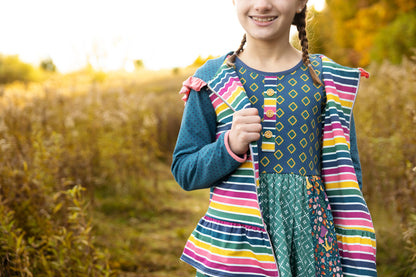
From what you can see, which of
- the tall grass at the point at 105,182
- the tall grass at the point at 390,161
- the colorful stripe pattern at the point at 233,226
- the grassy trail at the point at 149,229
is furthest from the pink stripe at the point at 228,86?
the grassy trail at the point at 149,229

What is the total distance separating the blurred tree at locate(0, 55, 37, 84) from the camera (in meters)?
23.3

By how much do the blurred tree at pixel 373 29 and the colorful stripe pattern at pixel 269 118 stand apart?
22.0 ft

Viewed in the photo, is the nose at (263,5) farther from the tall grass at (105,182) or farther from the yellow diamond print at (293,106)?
the tall grass at (105,182)

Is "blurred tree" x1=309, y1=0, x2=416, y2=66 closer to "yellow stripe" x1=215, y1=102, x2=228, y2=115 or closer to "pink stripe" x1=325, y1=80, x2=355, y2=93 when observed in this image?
"pink stripe" x1=325, y1=80, x2=355, y2=93

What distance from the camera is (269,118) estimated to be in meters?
1.37

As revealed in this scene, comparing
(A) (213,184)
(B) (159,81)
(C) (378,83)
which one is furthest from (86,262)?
(B) (159,81)

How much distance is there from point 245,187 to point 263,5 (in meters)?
0.56

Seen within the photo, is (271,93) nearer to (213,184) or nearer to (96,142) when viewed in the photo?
(213,184)

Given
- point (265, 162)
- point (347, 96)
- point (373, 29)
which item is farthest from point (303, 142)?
point (373, 29)

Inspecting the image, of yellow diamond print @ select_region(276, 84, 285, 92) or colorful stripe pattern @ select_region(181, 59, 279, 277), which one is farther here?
yellow diamond print @ select_region(276, 84, 285, 92)

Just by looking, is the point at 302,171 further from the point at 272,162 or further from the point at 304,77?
the point at 304,77

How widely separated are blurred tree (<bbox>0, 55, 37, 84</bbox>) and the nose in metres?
24.0

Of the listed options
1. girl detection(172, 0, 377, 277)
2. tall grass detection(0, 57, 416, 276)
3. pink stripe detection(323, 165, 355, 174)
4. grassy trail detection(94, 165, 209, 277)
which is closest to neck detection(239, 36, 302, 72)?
girl detection(172, 0, 377, 277)

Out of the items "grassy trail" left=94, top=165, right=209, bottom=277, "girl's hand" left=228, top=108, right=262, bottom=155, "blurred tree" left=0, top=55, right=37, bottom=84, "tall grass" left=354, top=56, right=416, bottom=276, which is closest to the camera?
"girl's hand" left=228, top=108, right=262, bottom=155
